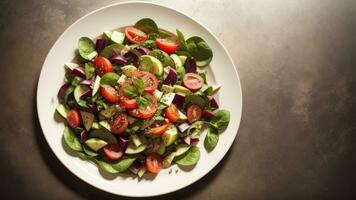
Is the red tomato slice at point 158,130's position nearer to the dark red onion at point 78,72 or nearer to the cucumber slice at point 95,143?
the cucumber slice at point 95,143

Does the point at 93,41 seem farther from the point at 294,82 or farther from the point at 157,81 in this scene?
the point at 294,82

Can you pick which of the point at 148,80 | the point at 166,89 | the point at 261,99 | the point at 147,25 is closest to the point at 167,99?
the point at 166,89

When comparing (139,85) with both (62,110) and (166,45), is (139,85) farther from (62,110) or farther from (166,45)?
(62,110)

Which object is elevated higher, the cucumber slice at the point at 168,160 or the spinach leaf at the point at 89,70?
the spinach leaf at the point at 89,70

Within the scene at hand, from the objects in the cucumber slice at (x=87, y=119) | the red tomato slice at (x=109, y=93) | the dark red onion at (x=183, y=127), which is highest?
the dark red onion at (x=183, y=127)

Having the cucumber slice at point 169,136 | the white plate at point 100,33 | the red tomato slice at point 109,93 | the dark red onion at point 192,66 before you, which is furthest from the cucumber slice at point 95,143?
the dark red onion at point 192,66

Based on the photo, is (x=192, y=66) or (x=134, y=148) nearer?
(x=134, y=148)

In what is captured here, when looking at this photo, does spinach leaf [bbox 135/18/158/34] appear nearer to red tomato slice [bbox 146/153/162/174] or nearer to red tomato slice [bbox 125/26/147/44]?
red tomato slice [bbox 125/26/147/44]
